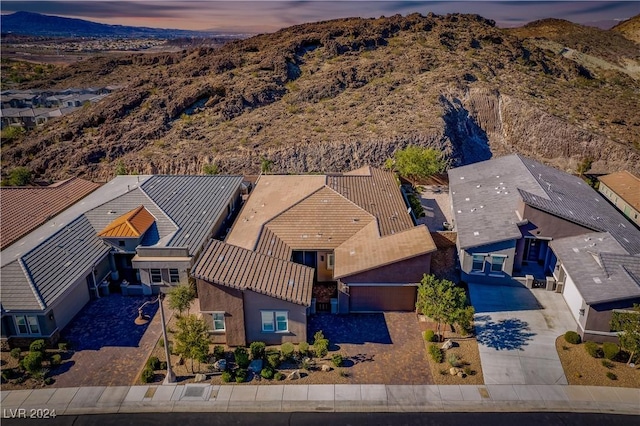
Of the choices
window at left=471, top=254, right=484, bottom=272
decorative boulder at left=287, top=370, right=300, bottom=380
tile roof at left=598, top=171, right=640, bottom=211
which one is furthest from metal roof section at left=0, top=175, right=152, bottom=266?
tile roof at left=598, top=171, right=640, bottom=211

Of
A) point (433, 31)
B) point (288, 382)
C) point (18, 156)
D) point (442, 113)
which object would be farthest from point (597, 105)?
point (18, 156)

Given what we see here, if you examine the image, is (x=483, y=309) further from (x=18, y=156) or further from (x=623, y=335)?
(x=18, y=156)

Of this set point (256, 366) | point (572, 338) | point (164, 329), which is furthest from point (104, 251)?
point (572, 338)

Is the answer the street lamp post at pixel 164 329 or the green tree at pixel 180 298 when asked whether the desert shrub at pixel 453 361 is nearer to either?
the street lamp post at pixel 164 329

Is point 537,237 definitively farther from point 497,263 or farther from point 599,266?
point 599,266

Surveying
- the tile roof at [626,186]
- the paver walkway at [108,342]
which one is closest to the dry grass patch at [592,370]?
the tile roof at [626,186]
